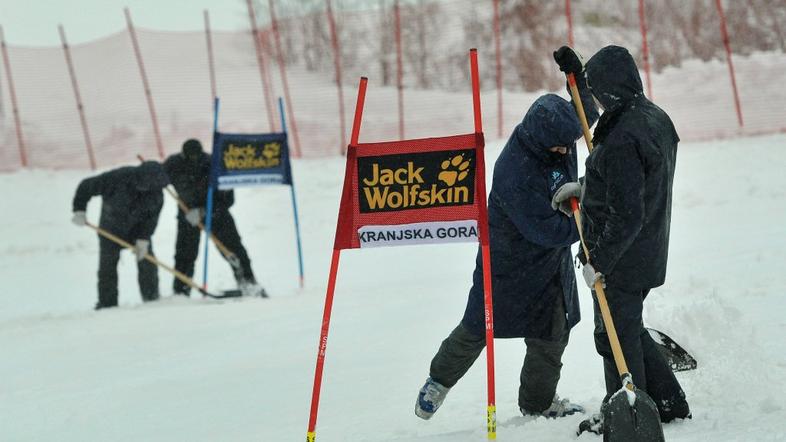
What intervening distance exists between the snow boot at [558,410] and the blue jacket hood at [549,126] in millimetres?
1120

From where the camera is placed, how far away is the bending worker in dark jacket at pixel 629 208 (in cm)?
304

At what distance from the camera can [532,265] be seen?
360 centimetres

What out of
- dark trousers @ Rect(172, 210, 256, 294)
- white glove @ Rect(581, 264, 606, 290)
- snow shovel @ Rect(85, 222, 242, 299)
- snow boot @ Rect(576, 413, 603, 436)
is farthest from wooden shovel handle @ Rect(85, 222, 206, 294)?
white glove @ Rect(581, 264, 606, 290)

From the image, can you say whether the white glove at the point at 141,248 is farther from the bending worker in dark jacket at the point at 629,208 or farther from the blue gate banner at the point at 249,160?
the bending worker in dark jacket at the point at 629,208

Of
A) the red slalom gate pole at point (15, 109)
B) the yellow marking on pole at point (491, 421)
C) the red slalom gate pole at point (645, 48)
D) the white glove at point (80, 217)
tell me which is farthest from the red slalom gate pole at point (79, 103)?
the yellow marking on pole at point (491, 421)

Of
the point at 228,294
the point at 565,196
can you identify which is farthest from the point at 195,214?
the point at 565,196

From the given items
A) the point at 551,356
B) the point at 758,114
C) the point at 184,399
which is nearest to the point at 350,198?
the point at 551,356

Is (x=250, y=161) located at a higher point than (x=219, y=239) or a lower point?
higher

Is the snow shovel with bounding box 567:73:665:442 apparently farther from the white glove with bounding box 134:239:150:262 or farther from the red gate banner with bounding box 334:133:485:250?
the white glove with bounding box 134:239:150:262

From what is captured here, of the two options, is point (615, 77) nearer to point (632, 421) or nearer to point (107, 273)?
point (632, 421)

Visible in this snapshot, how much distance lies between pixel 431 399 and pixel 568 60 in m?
1.58

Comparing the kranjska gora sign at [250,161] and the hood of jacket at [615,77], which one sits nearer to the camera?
the hood of jacket at [615,77]

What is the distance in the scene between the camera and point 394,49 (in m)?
19.7

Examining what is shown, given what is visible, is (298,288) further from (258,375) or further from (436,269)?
(258,375)
